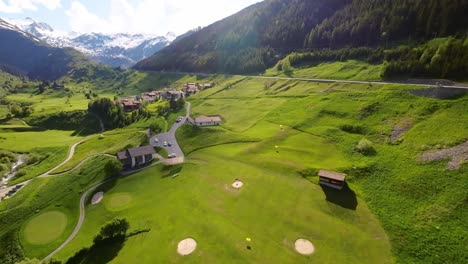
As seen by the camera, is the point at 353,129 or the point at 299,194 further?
the point at 353,129

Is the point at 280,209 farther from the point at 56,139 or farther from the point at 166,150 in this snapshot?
the point at 56,139

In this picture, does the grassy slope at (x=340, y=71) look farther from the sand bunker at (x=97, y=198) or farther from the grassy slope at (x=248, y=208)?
the sand bunker at (x=97, y=198)

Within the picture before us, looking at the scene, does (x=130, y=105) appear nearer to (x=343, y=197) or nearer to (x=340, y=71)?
(x=340, y=71)

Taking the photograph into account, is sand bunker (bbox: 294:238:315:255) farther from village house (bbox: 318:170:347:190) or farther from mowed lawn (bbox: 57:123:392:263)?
village house (bbox: 318:170:347:190)

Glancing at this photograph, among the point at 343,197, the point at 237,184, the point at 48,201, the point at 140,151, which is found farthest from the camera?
the point at 140,151

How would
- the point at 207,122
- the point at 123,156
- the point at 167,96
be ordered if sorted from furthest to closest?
the point at 167,96, the point at 207,122, the point at 123,156

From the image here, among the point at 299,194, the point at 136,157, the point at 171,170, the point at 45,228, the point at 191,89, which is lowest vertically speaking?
the point at 45,228

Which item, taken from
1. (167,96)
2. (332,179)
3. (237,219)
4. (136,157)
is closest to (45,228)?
(136,157)

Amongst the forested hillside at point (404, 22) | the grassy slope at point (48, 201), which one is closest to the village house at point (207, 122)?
the grassy slope at point (48, 201)

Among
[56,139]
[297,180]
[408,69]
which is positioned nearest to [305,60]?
[408,69]
